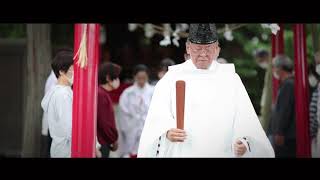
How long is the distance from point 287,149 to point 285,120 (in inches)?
10.5

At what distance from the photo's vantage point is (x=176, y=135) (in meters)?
4.64

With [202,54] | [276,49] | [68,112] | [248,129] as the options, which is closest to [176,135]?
[248,129]

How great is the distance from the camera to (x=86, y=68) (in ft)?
16.0

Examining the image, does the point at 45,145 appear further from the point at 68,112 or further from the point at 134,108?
the point at 134,108

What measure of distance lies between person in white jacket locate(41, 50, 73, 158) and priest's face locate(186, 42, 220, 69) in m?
0.98

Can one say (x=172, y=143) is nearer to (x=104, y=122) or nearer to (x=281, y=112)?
(x=104, y=122)

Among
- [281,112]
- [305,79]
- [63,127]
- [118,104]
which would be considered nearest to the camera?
[63,127]

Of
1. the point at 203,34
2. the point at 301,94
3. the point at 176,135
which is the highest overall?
the point at 203,34

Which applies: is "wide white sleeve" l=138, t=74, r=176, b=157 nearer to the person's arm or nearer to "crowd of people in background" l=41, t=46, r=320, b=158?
"crowd of people in background" l=41, t=46, r=320, b=158

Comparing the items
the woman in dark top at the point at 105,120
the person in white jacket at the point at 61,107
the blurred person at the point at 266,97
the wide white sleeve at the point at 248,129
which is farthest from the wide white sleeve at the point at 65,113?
the blurred person at the point at 266,97

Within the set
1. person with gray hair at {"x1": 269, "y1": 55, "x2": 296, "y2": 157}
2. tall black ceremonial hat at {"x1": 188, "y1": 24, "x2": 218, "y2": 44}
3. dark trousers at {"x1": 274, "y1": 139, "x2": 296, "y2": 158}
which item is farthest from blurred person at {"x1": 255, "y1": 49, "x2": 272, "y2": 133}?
tall black ceremonial hat at {"x1": 188, "y1": 24, "x2": 218, "y2": 44}
